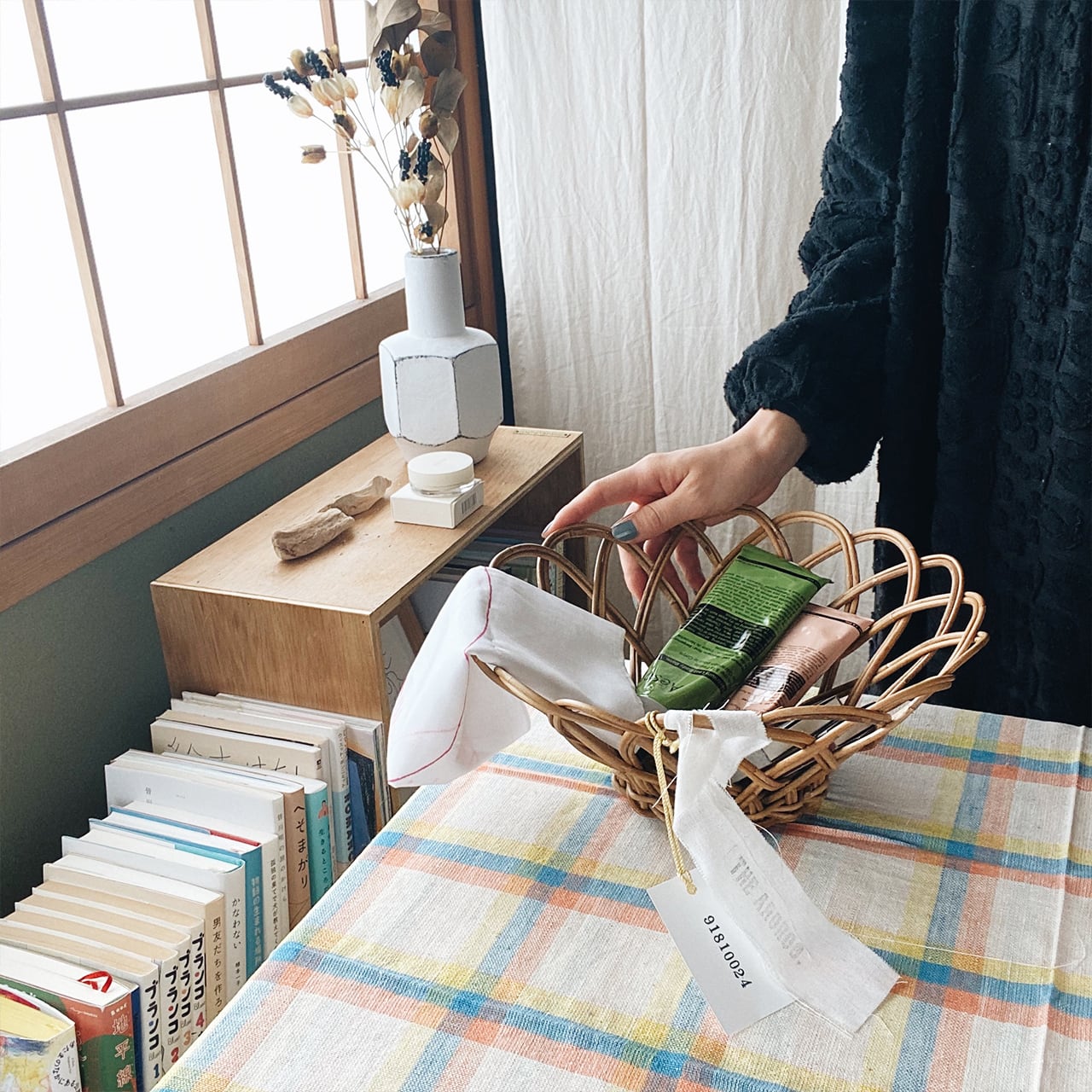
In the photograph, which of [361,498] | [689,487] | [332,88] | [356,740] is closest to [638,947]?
[689,487]

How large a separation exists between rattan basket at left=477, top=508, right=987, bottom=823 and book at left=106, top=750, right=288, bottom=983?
399 mm

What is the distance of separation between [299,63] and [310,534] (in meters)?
0.54

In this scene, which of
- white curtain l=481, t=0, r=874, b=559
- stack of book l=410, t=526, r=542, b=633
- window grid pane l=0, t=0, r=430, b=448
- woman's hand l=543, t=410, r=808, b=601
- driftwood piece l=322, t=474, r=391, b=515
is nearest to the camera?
woman's hand l=543, t=410, r=808, b=601

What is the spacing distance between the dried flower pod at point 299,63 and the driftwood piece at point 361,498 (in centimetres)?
48

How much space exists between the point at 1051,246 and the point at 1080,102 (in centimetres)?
10

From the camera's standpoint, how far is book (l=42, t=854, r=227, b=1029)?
964 mm

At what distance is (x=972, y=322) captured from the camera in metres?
0.90

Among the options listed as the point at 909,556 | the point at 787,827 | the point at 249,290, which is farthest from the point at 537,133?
the point at 787,827

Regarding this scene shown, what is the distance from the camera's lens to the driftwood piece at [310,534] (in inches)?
48.6

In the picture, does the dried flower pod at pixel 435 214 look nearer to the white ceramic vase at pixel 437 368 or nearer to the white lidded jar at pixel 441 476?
the white ceramic vase at pixel 437 368

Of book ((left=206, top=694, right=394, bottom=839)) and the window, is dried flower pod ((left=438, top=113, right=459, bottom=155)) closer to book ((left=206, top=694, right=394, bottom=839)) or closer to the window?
the window

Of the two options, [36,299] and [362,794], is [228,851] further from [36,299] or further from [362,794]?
[36,299]

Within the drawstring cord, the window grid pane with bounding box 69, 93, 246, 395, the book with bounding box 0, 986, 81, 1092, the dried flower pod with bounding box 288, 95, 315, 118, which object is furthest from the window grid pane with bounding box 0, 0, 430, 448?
the drawstring cord

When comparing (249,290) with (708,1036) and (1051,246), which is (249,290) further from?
(708,1036)
